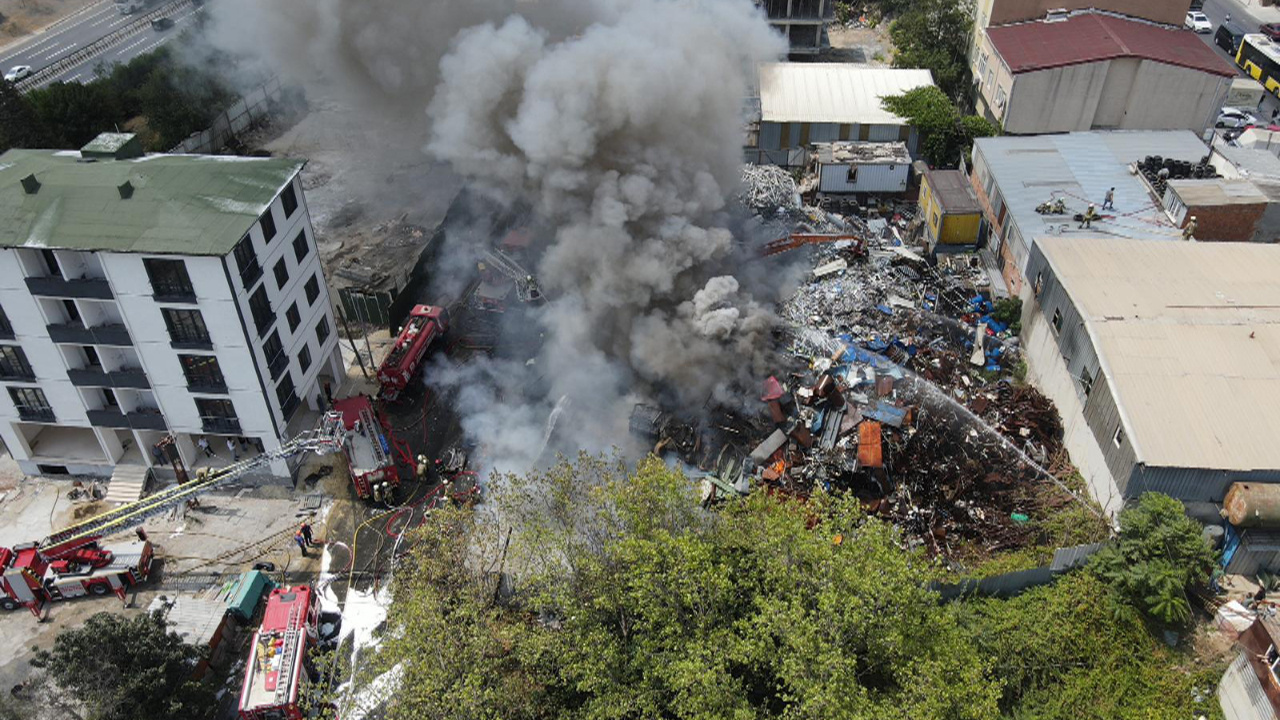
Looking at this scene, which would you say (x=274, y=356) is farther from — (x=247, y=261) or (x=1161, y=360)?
(x=1161, y=360)

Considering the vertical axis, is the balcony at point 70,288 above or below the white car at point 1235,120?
above

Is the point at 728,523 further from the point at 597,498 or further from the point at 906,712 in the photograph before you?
the point at 906,712

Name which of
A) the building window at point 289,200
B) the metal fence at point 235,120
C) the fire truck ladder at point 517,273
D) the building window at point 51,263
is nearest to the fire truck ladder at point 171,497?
the building window at point 289,200

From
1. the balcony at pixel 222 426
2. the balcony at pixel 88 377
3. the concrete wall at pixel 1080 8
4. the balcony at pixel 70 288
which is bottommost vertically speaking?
the balcony at pixel 222 426

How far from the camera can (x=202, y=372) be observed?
23.9 m

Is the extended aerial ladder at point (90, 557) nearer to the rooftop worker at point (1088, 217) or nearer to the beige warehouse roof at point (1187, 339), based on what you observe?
the beige warehouse roof at point (1187, 339)

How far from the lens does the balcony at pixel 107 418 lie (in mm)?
24828

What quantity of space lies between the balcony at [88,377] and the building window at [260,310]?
4.70 meters

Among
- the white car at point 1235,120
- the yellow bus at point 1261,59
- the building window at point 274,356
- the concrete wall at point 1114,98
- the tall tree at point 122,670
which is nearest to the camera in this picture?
the tall tree at point 122,670

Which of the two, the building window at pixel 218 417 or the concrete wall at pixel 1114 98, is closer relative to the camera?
the building window at pixel 218 417

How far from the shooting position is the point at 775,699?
1733 cm

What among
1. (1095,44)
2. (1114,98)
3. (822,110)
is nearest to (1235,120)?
(1114,98)

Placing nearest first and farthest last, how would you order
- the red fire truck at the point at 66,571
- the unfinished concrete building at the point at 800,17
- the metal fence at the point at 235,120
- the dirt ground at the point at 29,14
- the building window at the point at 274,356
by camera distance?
the red fire truck at the point at 66,571 → the building window at the point at 274,356 → the metal fence at the point at 235,120 → the unfinished concrete building at the point at 800,17 → the dirt ground at the point at 29,14

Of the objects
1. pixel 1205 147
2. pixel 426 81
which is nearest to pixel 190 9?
pixel 426 81
